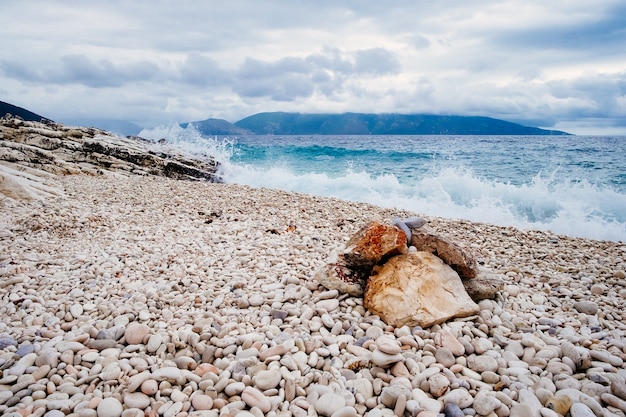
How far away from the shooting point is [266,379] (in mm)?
2469

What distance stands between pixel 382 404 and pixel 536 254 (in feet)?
15.9

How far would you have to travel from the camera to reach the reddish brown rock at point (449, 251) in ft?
12.5

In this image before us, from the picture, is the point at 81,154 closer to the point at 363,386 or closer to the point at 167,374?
the point at 167,374

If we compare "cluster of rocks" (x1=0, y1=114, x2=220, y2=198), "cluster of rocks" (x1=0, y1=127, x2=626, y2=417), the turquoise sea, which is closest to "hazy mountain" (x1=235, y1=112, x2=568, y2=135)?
the turquoise sea

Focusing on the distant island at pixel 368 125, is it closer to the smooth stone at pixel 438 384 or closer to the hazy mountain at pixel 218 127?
the hazy mountain at pixel 218 127

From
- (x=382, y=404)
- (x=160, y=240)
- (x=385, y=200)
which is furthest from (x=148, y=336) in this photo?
(x=385, y=200)

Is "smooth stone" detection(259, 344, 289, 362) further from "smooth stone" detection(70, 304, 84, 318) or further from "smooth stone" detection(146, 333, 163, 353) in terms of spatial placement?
"smooth stone" detection(70, 304, 84, 318)

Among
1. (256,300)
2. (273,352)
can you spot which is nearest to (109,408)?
(273,352)

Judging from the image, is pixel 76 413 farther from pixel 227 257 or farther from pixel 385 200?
pixel 385 200

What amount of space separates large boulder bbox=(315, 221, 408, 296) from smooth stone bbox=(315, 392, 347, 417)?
1.47 m

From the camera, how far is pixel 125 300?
12.2 feet

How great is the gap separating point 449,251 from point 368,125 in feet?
542

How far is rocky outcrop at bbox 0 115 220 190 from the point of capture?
14156mm

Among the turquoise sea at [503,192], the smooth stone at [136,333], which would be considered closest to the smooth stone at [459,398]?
the smooth stone at [136,333]
